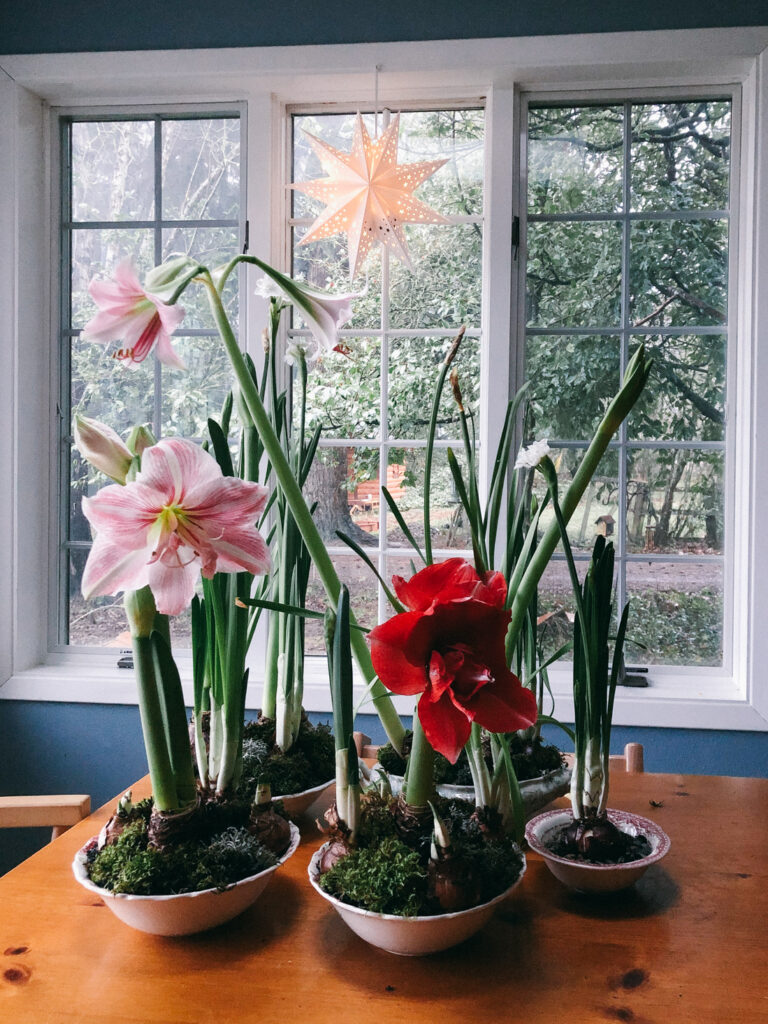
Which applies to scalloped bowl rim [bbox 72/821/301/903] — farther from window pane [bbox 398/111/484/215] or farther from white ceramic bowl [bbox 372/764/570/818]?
window pane [bbox 398/111/484/215]

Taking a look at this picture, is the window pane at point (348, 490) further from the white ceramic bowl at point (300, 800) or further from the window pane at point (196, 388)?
the white ceramic bowl at point (300, 800)

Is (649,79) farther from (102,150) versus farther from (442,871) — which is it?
(442,871)

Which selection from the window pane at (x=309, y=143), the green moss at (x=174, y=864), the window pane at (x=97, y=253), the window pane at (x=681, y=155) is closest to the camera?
the green moss at (x=174, y=864)

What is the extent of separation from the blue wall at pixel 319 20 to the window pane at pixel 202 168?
234 mm

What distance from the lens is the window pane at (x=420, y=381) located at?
2.53 metres

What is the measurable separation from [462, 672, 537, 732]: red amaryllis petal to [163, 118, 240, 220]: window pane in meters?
2.26

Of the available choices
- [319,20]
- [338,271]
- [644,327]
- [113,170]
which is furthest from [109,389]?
[644,327]

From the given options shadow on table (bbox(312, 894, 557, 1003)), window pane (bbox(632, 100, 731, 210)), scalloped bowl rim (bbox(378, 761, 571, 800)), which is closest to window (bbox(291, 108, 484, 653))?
window pane (bbox(632, 100, 731, 210))

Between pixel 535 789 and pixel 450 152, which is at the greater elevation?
pixel 450 152

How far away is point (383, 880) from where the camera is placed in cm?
72

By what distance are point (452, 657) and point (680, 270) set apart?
2137 millimetres

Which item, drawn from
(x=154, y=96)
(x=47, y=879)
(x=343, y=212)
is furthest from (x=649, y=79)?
(x=47, y=879)

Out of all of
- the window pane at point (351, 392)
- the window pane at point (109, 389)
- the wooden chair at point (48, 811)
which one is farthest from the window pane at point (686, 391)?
the wooden chair at point (48, 811)

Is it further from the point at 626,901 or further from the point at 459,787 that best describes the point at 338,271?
the point at 626,901
